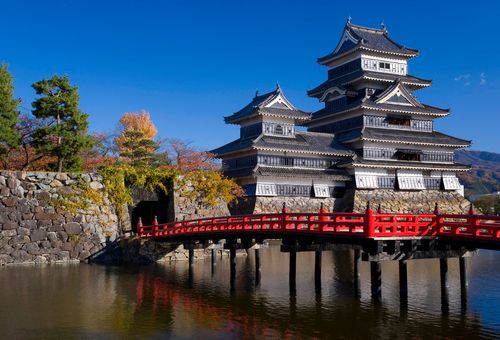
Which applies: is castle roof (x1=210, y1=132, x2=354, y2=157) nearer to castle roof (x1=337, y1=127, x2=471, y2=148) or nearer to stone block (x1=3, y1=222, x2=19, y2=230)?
castle roof (x1=337, y1=127, x2=471, y2=148)

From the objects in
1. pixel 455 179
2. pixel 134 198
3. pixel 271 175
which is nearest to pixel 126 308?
pixel 134 198

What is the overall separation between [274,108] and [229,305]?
3173cm

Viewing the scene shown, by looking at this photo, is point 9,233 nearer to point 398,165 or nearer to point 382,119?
point 398,165

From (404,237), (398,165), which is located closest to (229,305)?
(404,237)

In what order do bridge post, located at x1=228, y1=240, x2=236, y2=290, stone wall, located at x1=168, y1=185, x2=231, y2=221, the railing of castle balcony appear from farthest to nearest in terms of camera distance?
the railing of castle balcony < stone wall, located at x1=168, y1=185, x2=231, y2=221 < bridge post, located at x1=228, y1=240, x2=236, y2=290

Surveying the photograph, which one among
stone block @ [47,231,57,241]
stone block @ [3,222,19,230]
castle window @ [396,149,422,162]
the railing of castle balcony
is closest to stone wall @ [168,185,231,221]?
stone block @ [47,231,57,241]

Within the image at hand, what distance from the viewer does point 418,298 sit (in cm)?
2206

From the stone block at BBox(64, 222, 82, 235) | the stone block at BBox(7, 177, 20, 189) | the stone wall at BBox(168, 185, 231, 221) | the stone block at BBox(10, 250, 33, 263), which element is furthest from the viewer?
the stone wall at BBox(168, 185, 231, 221)

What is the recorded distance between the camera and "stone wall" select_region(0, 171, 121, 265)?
3212cm

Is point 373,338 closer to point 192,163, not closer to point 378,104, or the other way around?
point 192,163

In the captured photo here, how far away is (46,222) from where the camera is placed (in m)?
33.1

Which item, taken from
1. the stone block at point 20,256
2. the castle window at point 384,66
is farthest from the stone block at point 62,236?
the castle window at point 384,66

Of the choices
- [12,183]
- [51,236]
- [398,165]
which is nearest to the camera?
[12,183]

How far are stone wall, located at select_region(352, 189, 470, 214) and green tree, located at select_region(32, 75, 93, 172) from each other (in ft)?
84.8
